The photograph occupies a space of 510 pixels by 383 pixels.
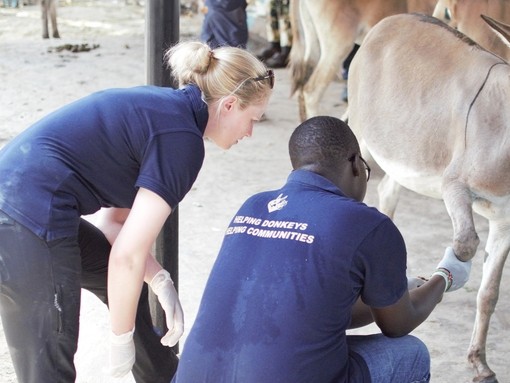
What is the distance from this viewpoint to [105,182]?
8.46 feet

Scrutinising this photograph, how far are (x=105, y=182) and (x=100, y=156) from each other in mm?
89

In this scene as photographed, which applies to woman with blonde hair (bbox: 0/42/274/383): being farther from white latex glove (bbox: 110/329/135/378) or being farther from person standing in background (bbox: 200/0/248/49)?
person standing in background (bbox: 200/0/248/49)

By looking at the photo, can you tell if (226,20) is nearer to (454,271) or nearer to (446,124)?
(446,124)

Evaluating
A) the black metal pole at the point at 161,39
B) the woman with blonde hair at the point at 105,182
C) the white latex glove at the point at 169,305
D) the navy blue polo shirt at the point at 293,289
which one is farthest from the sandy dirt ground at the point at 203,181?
the navy blue polo shirt at the point at 293,289

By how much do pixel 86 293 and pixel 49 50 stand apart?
22.7ft

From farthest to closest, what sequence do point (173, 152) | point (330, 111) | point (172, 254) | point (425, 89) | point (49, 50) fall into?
point (49, 50) < point (330, 111) < point (425, 89) < point (172, 254) < point (173, 152)

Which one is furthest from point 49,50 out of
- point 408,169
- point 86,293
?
point 408,169

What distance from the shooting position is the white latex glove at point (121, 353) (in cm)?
266

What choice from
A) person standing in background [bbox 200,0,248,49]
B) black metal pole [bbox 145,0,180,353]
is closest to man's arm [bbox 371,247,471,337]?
black metal pole [bbox 145,0,180,353]

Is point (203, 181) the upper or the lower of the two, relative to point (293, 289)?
lower

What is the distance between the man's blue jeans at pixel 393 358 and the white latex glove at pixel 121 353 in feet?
2.22

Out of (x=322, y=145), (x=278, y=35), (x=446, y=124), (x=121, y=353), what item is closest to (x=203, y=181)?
(x=446, y=124)

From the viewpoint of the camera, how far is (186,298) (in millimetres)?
4379

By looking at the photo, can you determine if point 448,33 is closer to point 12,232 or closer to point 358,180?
point 358,180
